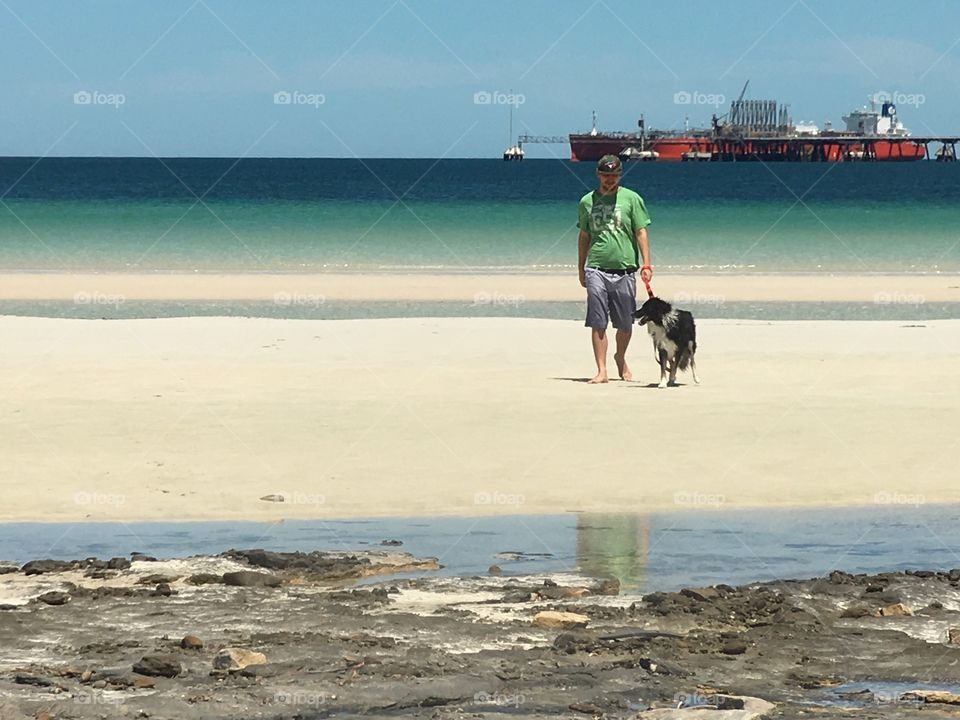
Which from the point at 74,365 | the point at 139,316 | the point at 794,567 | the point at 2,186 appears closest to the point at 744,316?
the point at 139,316

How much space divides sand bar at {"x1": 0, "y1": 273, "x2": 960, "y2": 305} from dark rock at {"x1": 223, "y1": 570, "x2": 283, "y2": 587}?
65.9 ft

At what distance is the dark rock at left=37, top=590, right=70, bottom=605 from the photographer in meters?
7.28

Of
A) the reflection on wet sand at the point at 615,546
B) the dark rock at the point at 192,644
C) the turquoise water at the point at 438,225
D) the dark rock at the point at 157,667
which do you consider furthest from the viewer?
the turquoise water at the point at 438,225

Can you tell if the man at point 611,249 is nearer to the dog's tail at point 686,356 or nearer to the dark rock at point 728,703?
the dog's tail at point 686,356

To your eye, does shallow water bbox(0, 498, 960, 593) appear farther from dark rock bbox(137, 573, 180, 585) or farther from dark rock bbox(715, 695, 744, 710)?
dark rock bbox(715, 695, 744, 710)

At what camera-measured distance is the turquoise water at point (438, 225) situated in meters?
42.7

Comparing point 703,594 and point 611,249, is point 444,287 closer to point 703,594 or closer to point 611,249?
point 611,249

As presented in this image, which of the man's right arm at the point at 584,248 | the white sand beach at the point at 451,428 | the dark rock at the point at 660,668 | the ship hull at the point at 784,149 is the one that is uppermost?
the ship hull at the point at 784,149

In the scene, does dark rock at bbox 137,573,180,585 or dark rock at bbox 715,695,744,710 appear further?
dark rock at bbox 137,573,180,585

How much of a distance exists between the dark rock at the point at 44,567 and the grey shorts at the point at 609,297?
672cm

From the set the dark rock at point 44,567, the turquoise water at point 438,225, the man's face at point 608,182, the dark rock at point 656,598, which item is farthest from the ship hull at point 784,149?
the dark rock at point 656,598

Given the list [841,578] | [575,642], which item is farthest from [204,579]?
[841,578]

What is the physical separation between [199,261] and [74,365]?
26.7m

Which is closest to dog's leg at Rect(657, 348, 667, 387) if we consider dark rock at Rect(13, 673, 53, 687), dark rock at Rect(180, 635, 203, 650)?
dark rock at Rect(180, 635, 203, 650)
